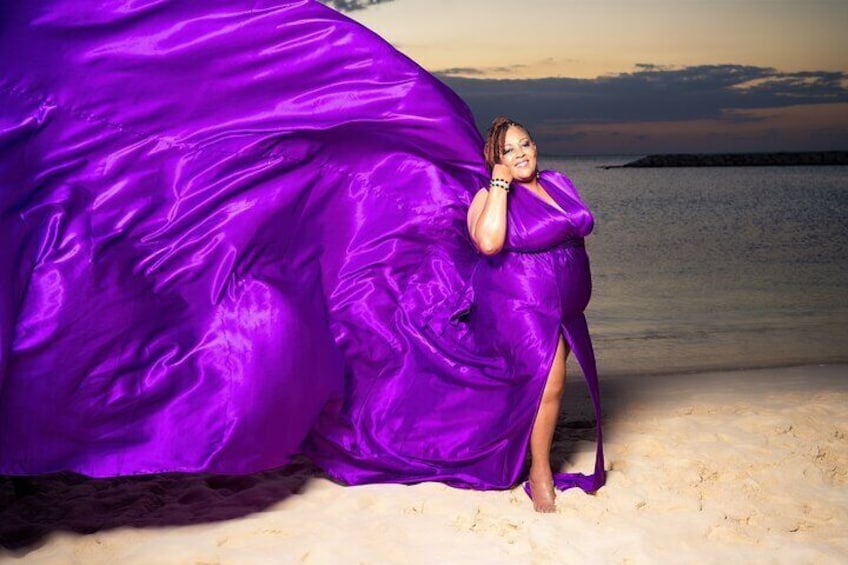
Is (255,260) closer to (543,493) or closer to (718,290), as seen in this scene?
(543,493)

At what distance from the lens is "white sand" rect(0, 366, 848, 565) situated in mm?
2941

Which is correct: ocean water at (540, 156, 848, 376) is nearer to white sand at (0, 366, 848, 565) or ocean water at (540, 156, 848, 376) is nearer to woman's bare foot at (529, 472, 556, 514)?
white sand at (0, 366, 848, 565)

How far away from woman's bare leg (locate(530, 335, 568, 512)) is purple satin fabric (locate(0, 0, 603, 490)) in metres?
0.04

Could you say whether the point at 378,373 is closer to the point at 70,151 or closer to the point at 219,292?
the point at 219,292

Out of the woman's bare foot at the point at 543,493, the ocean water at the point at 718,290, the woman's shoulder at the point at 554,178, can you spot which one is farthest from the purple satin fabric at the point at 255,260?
the ocean water at the point at 718,290

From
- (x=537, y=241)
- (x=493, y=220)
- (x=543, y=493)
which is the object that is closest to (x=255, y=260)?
(x=493, y=220)

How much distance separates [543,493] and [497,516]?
0.19 metres

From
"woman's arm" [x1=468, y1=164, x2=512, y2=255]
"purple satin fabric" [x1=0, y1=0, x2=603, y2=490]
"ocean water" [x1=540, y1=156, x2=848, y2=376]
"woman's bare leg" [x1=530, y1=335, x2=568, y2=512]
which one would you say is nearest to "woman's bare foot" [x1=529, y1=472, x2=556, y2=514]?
"woman's bare leg" [x1=530, y1=335, x2=568, y2=512]

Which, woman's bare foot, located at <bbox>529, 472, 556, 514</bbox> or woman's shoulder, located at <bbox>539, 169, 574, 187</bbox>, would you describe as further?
woman's shoulder, located at <bbox>539, 169, 574, 187</bbox>

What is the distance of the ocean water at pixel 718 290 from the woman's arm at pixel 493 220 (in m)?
3.08

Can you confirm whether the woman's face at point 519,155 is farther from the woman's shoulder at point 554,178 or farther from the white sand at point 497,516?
the white sand at point 497,516

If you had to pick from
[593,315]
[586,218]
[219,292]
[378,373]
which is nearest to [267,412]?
[219,292]

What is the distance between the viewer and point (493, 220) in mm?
3213

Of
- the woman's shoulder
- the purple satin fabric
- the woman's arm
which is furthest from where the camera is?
the woman's shoulder
